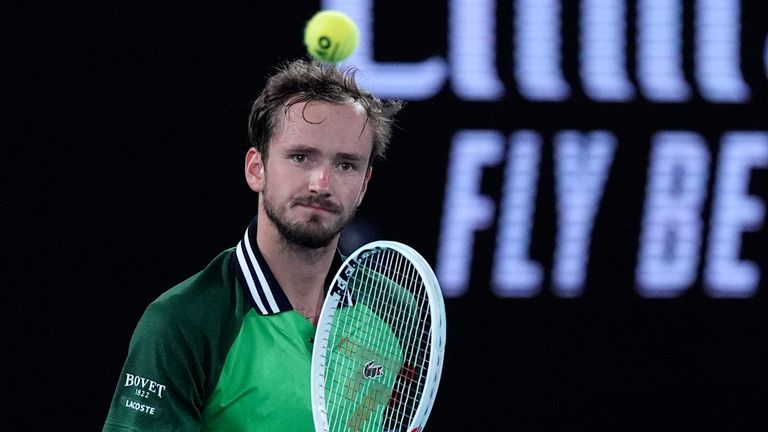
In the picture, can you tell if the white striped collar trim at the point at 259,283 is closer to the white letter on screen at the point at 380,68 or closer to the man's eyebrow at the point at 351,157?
the man's eyebrow at the point at 351,157

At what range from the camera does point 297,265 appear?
113 inches

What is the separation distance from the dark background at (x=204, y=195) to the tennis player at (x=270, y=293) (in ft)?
4.46

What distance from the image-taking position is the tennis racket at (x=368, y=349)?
2.70 meters

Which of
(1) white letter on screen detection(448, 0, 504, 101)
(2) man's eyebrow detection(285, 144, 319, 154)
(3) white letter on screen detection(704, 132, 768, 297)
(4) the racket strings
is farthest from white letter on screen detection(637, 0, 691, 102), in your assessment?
(2) man's eyebrow detection(285, 144, 319, 154)

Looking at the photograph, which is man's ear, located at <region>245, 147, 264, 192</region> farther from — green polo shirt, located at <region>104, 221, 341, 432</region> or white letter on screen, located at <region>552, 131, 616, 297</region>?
white letter on screen, located at <region>552, 131, 616, 297</region>

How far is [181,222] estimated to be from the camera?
4.27 m

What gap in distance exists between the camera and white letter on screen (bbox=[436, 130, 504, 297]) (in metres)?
4.36

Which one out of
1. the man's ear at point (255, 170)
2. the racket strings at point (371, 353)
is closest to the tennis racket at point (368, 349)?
the racket strings at point (371, 353)

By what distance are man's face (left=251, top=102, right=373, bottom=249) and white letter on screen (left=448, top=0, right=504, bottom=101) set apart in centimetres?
152

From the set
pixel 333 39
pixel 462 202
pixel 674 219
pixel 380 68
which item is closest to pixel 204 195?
pixel 380 68

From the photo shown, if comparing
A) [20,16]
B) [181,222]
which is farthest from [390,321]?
[20,16]

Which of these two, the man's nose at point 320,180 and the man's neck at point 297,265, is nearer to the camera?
the man's nose at point 320,180

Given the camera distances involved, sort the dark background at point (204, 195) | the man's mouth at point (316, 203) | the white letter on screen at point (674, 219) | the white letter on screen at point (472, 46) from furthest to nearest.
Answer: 1. the white letter on screen at point (674, 219)
2. the white letter on screen at point (472, 46)
3. the dark background at point (204, 195)
4. the man's mouth at point (316, 203)

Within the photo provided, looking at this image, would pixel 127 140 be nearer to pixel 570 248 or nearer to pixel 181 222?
pixel 181 222
